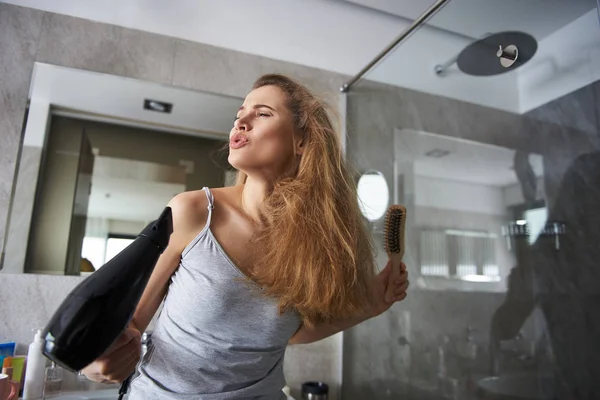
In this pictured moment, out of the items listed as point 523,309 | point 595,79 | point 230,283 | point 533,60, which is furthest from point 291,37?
point 523,309

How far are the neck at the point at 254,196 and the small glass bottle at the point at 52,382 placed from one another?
746 millimetres

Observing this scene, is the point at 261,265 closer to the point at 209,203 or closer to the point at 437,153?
the point at 209,203

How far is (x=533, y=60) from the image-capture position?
1164mm

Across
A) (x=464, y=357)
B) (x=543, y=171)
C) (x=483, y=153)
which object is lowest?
(x=464, y=357)

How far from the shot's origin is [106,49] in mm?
1209

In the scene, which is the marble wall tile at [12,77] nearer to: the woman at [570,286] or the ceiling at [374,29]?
the ceiling at [374,29]

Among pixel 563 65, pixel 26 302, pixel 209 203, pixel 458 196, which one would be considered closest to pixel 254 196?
pixel 209 203

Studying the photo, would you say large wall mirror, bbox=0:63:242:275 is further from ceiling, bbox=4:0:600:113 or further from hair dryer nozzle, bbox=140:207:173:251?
hair dryer nozzle, bbox=140:207:173:251

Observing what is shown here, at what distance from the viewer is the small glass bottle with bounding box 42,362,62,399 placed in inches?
38.0

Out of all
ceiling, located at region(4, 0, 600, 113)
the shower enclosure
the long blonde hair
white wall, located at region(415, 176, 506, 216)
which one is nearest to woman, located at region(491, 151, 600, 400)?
the shower enclosure

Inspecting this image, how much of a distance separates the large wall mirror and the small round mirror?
0.53 metres

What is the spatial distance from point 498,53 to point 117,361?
4.45 ft

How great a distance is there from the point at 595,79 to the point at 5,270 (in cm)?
171

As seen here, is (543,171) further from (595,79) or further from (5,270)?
(5,270)
